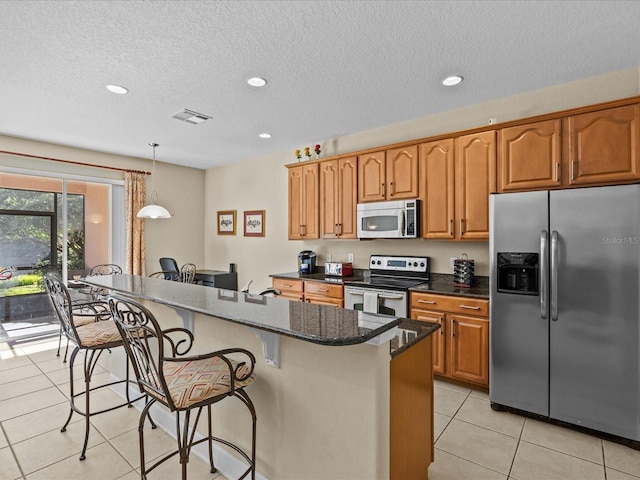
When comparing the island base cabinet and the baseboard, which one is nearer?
the island base cabinet

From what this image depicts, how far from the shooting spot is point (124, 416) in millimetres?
2572

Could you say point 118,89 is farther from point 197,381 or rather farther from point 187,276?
point 187,276

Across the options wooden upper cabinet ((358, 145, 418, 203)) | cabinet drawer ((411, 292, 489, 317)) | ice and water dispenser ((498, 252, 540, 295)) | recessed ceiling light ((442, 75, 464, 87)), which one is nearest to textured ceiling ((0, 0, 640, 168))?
recessed ceiling light ((442, 75, 464, 87))

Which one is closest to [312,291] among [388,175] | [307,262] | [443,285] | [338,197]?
[307,262]

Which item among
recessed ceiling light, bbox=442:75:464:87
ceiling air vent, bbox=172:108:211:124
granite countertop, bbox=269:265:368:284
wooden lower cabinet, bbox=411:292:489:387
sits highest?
recessed ceiling light, bbox=442:75:464:87

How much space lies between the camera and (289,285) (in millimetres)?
4176

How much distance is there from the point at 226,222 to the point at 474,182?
13.7ft

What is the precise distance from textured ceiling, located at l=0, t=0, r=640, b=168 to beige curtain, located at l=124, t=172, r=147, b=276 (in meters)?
1.53

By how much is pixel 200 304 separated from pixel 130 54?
188 cm

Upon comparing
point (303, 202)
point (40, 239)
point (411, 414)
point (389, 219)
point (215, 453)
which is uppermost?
point (303, 202)

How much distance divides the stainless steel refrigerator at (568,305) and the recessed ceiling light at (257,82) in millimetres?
2045

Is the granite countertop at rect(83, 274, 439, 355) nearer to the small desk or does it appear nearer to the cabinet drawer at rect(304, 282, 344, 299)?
the cabinet drawer at rect(304, 282, 344, 299)

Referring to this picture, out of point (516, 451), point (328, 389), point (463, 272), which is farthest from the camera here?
point (463, 272)

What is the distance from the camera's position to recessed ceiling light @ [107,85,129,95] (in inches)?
113
